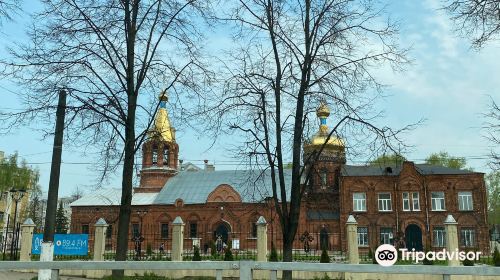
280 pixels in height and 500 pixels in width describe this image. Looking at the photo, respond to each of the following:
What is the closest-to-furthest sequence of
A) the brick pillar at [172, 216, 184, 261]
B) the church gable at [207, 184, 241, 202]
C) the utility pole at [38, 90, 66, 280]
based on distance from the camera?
the utility pole at [38, 90, 66, 280], the brick pillar at [172, 216, 184, 261], the church gable at [207, 184, 241, 202]

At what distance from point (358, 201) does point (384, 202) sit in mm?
2108

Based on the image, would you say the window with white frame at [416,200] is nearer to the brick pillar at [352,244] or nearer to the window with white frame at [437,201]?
the window with white frame at [437,201]

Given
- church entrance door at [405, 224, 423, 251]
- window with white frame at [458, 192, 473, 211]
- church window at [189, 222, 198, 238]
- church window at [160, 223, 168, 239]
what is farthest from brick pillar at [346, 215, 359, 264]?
church window at [160, 223, 168, 239]

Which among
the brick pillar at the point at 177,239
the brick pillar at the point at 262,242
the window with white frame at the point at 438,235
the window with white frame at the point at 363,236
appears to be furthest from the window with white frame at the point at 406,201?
the brick pillar at the point at 177,239

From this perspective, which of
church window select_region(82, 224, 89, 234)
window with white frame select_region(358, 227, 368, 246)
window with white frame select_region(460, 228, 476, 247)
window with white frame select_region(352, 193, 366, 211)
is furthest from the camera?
church window select_region(82, 224, 89, 234)

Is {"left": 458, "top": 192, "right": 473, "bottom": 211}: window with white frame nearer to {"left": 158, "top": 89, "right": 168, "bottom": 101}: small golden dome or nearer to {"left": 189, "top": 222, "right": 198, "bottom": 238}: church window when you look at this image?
{"left": 189, "top": 222, "right": 198, "bottom": 238}: church window

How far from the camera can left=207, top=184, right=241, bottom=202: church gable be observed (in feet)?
137

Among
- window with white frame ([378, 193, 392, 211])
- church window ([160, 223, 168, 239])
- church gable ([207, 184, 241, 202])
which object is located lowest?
church window ([160, 223, 168, 239])

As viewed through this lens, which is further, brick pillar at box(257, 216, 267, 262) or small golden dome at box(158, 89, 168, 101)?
brick pillar at box(257, 216, 267, 262)

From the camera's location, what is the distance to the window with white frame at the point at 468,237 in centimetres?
3588

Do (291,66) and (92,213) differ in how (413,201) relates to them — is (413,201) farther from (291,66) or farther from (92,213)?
(291,66)

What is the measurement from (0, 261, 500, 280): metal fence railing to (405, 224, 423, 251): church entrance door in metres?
35.8

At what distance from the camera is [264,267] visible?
4609mm

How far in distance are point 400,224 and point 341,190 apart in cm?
538
